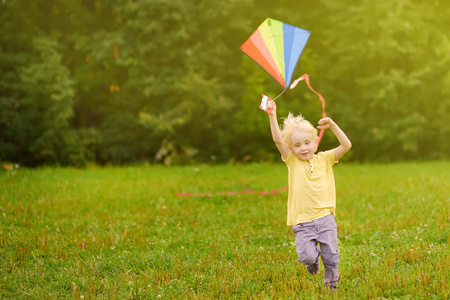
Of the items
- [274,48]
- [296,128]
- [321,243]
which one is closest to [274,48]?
[274,48]

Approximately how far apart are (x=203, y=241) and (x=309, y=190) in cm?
233

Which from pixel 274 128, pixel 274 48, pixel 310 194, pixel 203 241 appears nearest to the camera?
pixel 274 128

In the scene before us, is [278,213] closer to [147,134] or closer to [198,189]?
[198,189]

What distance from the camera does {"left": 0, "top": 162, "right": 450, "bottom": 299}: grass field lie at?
15.3ft

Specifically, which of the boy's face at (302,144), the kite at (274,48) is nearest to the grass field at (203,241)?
the boy's face at (302,144)

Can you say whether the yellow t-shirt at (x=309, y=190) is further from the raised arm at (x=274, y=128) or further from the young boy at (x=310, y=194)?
the raised arm at (x=274, y=128)

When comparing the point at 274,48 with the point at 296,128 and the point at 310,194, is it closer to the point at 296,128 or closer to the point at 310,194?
the point at 296,128

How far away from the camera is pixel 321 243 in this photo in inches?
175

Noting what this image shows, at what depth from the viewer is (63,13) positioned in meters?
17.1

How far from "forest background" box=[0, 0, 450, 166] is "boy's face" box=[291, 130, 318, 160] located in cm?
1087

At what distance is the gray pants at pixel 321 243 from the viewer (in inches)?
173

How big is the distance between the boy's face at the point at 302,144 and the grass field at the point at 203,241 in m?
1.17

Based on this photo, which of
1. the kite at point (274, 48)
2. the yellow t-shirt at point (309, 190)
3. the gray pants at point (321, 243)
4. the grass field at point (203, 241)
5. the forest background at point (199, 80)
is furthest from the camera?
the forest background at point (199, 80)

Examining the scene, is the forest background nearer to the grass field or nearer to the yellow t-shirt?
the grass field
